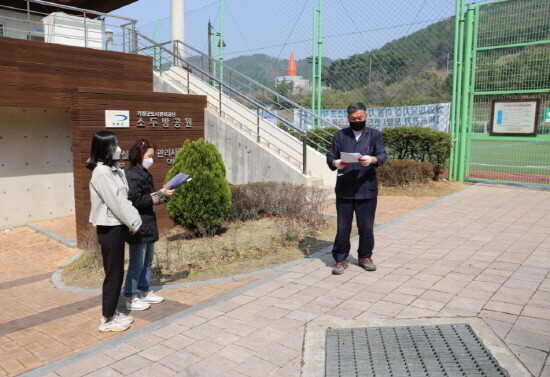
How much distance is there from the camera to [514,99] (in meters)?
10.1

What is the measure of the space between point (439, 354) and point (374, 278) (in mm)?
1664

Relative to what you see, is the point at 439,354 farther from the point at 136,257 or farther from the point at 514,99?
the point at 514,99

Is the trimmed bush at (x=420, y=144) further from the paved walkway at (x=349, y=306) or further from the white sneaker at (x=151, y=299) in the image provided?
the white sneaker at (x=151, y=299)

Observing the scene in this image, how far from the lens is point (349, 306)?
411 cm

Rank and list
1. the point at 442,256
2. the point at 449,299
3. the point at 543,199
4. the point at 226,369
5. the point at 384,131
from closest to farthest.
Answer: the point at 226,369
the point at 449,299
the point at 442,256
the point at 543,199
the point at 384,131

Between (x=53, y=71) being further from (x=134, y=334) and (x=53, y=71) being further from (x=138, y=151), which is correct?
(x=134, y=334)

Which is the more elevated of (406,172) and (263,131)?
(263,131)

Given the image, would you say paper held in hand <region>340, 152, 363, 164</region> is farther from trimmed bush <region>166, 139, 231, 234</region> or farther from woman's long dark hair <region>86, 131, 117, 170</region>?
trimmed bush <region>166, 139, 231, 234</region>

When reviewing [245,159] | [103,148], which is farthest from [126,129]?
[103,148]

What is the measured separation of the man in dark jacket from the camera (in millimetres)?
4863

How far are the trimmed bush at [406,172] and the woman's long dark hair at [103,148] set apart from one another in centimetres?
800

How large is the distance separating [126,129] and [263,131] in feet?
13.1

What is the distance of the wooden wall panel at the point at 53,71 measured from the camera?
28.7ft

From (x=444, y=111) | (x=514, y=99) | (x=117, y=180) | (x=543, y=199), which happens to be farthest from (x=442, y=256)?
(x=444, y=111)
